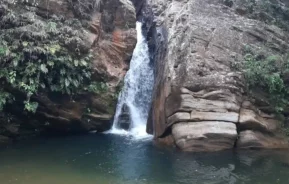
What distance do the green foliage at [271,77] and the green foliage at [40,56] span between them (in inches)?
252

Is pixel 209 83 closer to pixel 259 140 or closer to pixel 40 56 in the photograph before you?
pixel 259 140

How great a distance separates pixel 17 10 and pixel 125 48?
476 cm

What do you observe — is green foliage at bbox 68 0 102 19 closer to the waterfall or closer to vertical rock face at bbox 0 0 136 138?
vertical rock face at bbox 0 0 136 138

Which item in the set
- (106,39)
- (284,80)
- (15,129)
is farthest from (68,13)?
(284,80)

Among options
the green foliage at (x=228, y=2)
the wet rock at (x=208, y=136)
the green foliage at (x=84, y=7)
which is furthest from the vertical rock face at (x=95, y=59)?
the green foliage at (x=228, y=2)

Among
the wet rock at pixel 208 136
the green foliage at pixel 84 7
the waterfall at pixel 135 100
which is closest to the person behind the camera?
the wet rock at pixel 208 136

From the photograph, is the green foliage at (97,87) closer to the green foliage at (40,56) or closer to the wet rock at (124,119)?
the green foliage at (40,56)

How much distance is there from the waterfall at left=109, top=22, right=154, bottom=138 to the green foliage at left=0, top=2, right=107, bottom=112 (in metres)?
2.64

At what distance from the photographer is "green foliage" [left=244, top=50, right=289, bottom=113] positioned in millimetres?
13656

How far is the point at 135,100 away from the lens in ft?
57.0

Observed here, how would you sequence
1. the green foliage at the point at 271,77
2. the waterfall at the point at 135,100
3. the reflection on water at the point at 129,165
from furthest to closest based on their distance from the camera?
the waterfall at the point at 135,100, the green foliage at the point at 271,77, the reflection on water at the point at 129,165

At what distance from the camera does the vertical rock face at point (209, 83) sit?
1273 centimetres

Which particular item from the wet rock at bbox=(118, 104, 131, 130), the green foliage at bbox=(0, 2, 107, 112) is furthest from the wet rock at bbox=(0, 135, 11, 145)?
the wet rock at bbox=(118, 104, 131, 130)

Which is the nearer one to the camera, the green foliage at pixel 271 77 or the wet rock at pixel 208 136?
the wet rock at pixel 208 136
